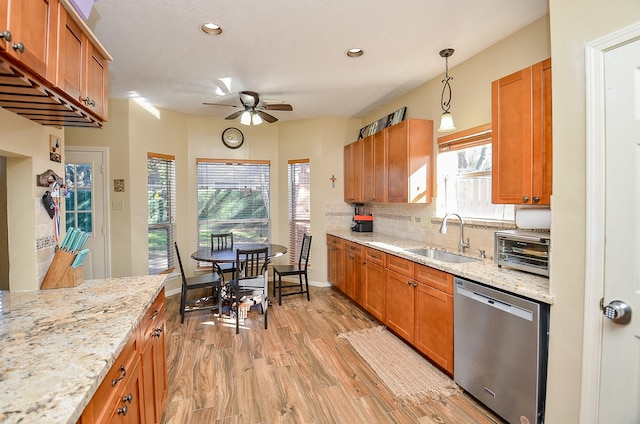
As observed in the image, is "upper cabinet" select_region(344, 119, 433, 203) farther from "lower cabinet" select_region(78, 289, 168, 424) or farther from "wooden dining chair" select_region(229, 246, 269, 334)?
"lower cabinet" select_region(78, 289, 168, 424)

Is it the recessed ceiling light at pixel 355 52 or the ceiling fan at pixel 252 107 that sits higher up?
the recessed ceiling light at pixel 355 52

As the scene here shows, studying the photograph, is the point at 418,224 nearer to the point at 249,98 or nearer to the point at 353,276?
the point at 353,276

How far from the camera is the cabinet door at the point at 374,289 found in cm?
334

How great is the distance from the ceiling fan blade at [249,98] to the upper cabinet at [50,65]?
1.97m

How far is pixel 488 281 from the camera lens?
199 cm

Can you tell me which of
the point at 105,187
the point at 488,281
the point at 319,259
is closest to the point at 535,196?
the point at 488,281

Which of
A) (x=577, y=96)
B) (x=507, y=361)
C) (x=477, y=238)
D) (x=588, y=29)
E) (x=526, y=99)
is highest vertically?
(x=588, y=29)

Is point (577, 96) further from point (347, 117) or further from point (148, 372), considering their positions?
point (347, 117)

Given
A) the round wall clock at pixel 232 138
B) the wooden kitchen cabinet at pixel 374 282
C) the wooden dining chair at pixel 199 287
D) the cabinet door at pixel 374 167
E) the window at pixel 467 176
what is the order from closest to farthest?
the window at pixel 467 176 → the wooden kitchen cabinet at pixel 374 282 → the wooden dining chair at pixel 199 287 → the cabinet door at pixel 374 167 → the round wall clock at pixel 232 138

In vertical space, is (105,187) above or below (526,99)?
below

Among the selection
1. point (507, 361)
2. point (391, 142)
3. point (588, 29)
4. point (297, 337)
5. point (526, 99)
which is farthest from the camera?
point (391, 142)

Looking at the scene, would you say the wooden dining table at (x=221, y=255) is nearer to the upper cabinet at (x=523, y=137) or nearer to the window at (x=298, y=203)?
the window at (x=298, y=203)

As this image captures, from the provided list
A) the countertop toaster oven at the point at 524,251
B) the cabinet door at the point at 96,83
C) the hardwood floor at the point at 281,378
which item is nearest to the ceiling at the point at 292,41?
the cabinet door at the point at 96,83

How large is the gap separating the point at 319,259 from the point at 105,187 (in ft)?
10.0
